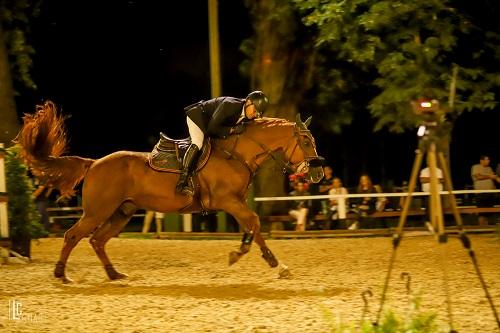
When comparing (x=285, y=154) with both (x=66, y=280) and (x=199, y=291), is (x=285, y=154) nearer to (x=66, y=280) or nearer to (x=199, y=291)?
(x=199, y=291)

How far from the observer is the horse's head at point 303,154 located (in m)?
10.3

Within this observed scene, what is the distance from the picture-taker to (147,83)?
34125 mm

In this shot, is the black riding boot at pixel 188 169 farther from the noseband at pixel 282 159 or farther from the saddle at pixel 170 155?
the noseband at pixel 282 159

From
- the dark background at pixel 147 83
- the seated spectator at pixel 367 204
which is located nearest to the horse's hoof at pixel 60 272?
the seated spectator at pixel 367 204

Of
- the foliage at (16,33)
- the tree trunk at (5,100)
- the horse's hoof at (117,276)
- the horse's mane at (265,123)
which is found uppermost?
the foliage at (16,33)

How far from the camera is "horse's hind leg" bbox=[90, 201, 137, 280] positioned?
36.2 ft

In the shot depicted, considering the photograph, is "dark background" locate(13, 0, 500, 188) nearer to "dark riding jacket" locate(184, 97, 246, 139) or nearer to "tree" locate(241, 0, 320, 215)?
"tree" locate(241, 0, 320, 215)

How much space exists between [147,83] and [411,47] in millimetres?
19073

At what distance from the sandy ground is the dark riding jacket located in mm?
2092

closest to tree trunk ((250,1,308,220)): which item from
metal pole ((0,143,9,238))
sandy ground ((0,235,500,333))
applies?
sandy ground ((0,235,500,333))

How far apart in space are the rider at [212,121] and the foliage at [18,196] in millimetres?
4269

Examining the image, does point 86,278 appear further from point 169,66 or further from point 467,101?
point 169,66

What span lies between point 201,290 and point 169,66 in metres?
23.5

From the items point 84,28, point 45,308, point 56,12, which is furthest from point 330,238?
point 84,28
